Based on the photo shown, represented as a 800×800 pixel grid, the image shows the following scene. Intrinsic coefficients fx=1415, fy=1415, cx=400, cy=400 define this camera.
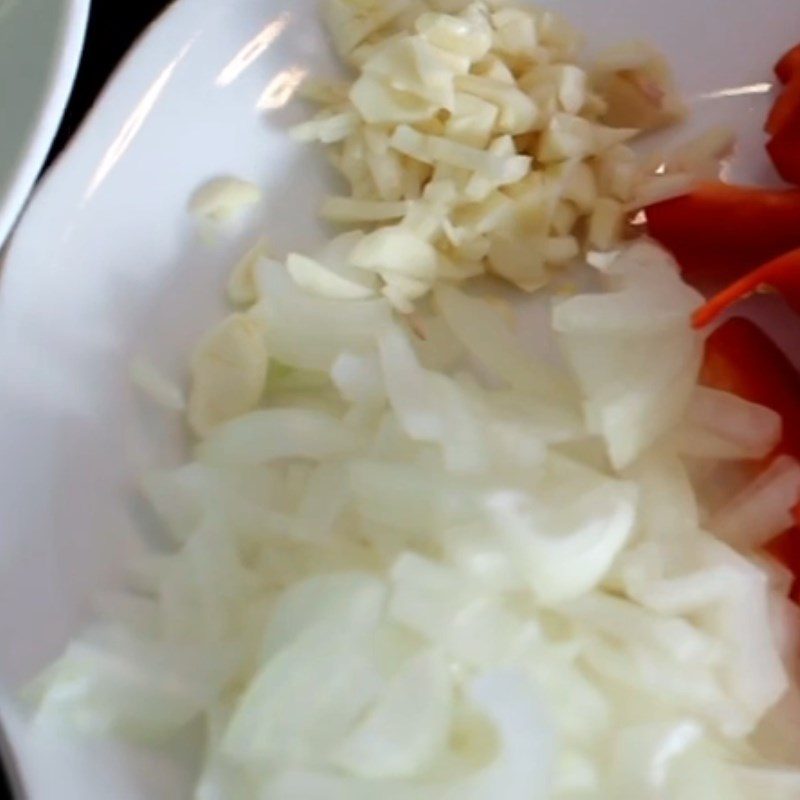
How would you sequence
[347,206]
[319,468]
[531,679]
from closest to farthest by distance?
[531,679]
[319,468]
[347,206]

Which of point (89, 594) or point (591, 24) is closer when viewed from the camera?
point (89, 594)

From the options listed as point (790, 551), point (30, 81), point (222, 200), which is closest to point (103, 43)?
point (222, 200)

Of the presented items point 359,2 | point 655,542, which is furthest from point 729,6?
point 655,542

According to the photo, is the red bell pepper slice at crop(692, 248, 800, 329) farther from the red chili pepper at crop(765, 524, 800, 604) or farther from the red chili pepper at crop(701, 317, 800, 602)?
the red chili pepper at crop(765, 524, 800, 604)

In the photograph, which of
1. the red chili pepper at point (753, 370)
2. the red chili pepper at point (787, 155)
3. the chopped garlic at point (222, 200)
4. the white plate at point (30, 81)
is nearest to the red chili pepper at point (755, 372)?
the red chili pepper at point (753, 370)

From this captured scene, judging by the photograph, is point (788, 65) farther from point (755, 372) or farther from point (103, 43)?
point (103, 43)

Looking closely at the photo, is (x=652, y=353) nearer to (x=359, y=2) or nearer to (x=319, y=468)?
(x=319, y=468)

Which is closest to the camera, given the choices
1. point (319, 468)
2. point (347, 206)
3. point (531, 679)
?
point (531, 679)
